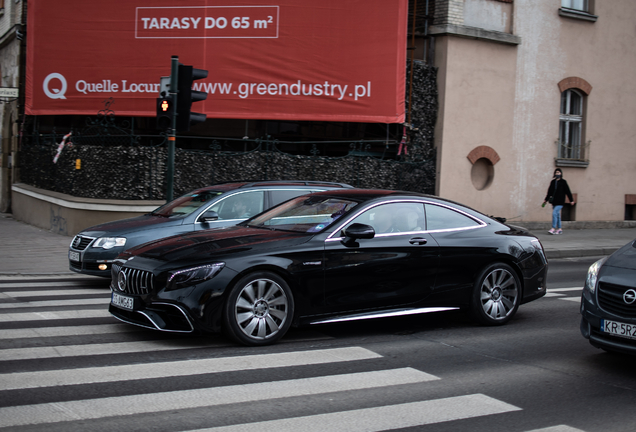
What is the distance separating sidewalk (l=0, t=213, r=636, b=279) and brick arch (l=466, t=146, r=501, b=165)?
2.49 m

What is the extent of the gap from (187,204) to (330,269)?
4187 millimetres

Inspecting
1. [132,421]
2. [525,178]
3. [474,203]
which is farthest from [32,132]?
[132,421]

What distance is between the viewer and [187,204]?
33.6 ft

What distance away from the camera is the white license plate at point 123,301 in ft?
20.7

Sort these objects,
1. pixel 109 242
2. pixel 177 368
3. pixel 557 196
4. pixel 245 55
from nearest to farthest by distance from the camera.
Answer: pixel 177 368, pixel 109 242, pixel 245 55, pixel 557 196

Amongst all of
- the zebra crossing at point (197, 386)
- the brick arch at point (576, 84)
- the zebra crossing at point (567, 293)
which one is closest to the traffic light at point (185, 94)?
the zebra crossing at point (197, 386)

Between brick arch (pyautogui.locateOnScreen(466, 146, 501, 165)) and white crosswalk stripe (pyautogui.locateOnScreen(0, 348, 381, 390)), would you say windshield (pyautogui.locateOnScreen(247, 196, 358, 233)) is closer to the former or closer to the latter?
white crosswalk stripe (pyautogui.locateOnScreen(0, 348, 381, 390))

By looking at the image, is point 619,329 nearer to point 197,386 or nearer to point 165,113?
point 197,386

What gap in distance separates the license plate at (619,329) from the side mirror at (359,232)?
2224 millimetres

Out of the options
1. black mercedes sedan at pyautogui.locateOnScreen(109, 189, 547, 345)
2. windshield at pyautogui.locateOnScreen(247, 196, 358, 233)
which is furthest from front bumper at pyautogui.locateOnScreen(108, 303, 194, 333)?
windshield at pyautogui.locateOnScreen(247, 196, 358, 233)

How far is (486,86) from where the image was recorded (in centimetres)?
1969

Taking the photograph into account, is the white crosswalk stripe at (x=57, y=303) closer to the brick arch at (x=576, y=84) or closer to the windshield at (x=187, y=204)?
the windshield at (x=187, y=204)

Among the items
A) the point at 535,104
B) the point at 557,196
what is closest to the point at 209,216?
the point at 557,196

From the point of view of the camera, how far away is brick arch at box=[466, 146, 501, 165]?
64.1 ft
